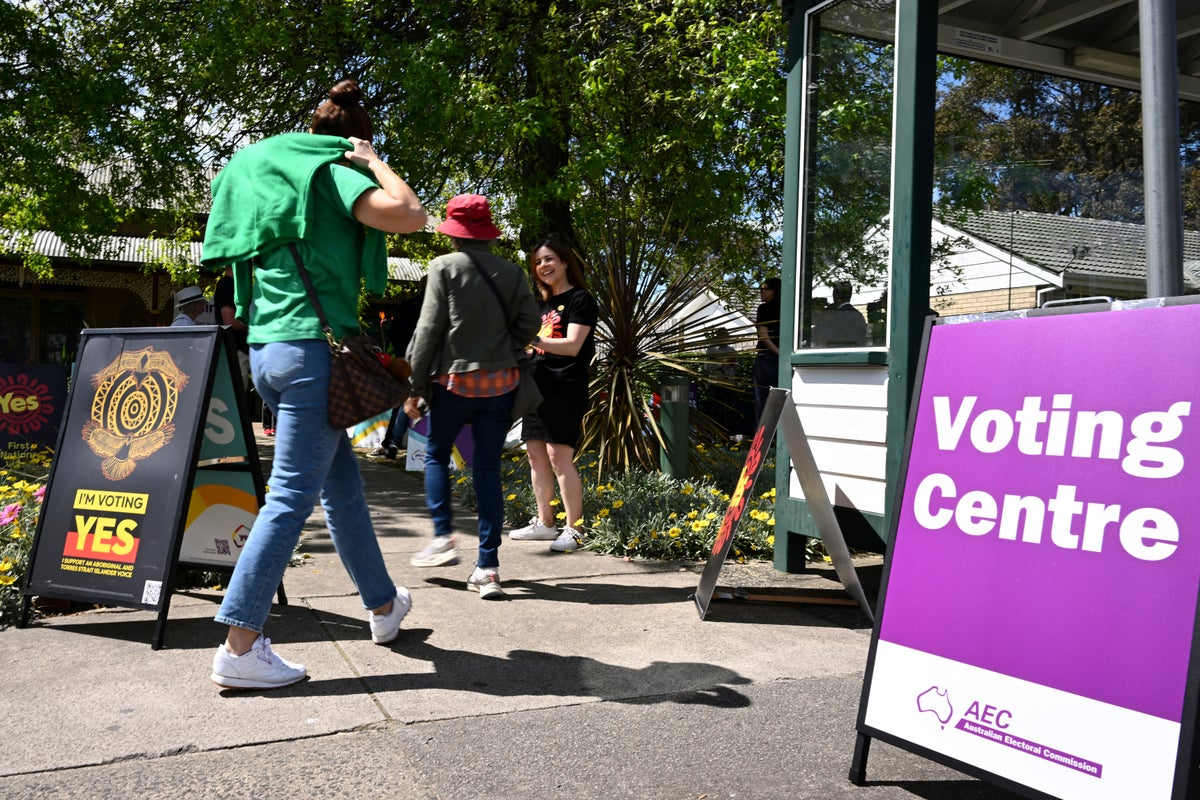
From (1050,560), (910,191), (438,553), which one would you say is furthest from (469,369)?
(1050,560)

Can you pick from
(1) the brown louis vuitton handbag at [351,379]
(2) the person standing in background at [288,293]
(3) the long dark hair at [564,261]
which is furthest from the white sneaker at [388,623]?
(3) the long dark hair at [564,261]

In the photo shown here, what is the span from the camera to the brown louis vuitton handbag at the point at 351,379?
3262 mm

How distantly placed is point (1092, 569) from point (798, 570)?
304 cm

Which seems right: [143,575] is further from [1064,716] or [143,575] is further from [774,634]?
[1064,716]

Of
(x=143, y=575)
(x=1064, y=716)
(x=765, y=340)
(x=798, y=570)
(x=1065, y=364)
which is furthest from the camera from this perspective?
(x=765, y=340)

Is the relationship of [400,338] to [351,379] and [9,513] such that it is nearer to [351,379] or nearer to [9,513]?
[9,513]

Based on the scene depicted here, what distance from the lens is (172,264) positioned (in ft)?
41.9

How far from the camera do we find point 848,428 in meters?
4.96

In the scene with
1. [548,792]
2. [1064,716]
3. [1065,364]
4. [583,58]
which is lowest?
[548,792]

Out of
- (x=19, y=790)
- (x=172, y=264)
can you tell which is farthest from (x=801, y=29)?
(x=172, y=264)

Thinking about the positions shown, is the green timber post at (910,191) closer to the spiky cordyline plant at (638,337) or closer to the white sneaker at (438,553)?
the white sneaker at (438,553)

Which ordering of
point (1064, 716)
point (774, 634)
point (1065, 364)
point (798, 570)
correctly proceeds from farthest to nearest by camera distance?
point (798, 570)
point (774, 634)
point (1065, 364)
point (1064, 716)

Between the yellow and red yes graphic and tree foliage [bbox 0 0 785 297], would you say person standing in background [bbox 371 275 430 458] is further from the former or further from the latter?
the yellow and red yes graphic

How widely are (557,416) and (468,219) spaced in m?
1.37
